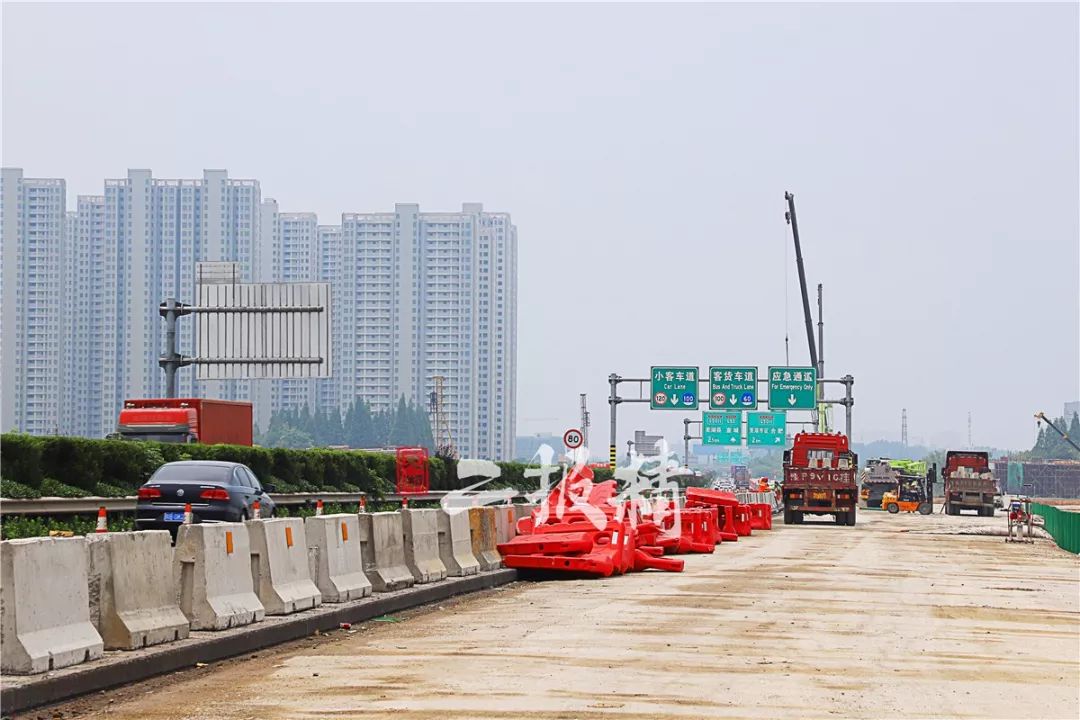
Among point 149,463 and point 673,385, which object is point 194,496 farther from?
point 673,385

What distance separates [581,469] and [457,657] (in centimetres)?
1314

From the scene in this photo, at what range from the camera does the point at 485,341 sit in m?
176

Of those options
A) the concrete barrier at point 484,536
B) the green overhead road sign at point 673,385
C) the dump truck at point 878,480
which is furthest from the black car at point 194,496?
the dump truck at point 878,480

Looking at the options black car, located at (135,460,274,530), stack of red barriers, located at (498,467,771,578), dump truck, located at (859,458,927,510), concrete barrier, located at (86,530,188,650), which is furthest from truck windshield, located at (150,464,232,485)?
dump truck, located at (859,458,927,510)

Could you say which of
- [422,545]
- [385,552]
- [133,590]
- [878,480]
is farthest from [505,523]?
[878,480]

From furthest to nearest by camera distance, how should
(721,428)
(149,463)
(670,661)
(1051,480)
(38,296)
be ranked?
(1051,480) → (38,296) → (721,428) → (149,463) → (670,661)

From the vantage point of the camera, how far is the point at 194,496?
24.6 m

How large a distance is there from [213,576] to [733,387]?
2150 inches

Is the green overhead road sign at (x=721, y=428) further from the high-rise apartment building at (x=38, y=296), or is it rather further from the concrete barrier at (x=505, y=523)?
the concrete barrier at (x=505, y=523)

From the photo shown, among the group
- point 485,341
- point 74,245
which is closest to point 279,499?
point 74,245

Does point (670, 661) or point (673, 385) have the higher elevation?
point (673, 385)

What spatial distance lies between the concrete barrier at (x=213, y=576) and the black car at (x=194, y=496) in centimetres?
1135

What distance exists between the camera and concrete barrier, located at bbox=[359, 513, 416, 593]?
16594mm

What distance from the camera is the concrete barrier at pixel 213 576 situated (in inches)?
475
